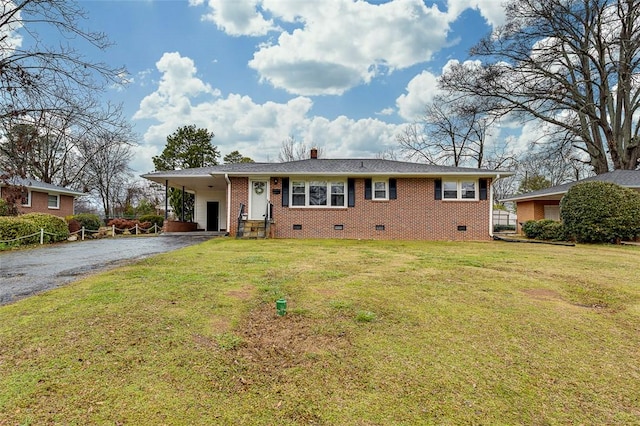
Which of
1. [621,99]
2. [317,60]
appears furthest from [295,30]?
[621,99]

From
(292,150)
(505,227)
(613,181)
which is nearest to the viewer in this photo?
(613,181)

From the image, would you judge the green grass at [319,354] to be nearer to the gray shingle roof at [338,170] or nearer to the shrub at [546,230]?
the gray shingle roof at [338,170]

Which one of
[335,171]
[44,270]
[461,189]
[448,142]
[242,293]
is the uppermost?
[448,142]

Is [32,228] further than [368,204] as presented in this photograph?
No

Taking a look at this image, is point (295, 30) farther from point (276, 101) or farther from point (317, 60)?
point (276, 101)

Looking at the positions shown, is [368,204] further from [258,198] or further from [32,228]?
[32,228]

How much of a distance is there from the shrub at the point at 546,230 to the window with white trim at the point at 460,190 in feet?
15.1

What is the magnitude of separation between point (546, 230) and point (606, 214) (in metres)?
2.60

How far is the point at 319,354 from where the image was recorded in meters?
2.87

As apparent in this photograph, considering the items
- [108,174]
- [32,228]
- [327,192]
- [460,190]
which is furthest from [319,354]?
[108,174]

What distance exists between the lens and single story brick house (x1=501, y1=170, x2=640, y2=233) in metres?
16.6

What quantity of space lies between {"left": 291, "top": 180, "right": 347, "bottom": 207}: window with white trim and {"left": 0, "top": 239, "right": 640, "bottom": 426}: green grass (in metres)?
→ 9.19

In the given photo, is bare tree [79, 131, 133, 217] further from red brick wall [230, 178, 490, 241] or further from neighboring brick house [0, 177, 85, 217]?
red brick wall [230, 178, 490, 241]

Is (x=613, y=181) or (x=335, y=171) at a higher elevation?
(x=335, y=171)
